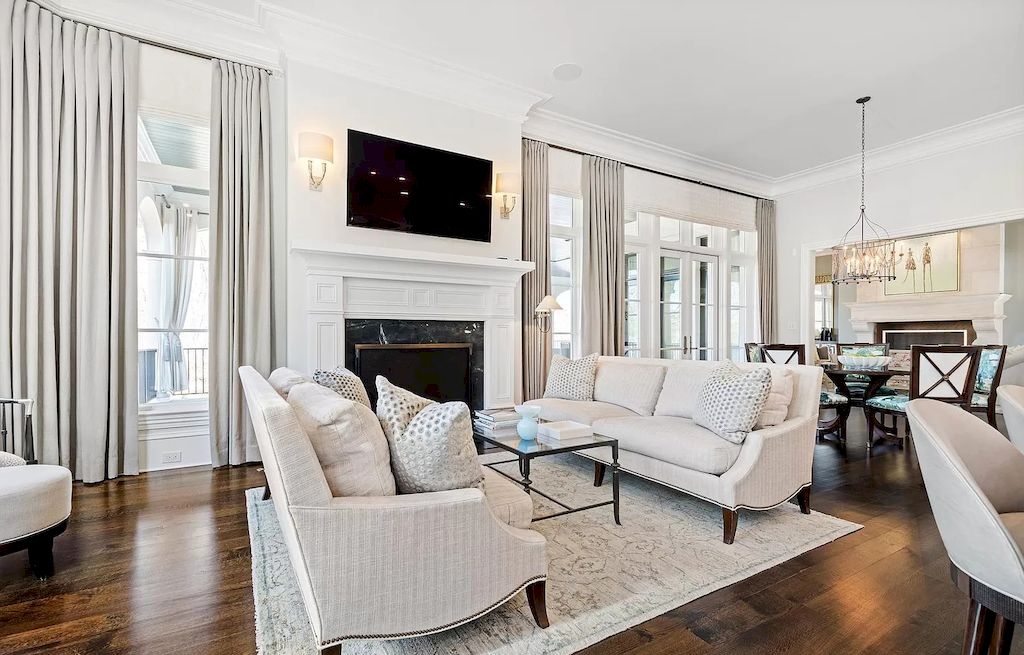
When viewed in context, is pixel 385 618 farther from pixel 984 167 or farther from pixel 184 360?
pixel 984 167

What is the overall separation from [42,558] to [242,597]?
0.87 meters

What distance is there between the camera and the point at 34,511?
6.49 ft

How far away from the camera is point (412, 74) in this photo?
Result: 4242mm

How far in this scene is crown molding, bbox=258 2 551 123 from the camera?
368 cm

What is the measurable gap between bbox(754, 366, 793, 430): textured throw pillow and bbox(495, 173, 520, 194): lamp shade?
274 centimetres

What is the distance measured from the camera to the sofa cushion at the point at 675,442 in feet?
8.41

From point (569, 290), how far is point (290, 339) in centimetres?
292

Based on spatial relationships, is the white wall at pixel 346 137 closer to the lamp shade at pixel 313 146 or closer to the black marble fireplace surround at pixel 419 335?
the lamp shade at pixel 313 146

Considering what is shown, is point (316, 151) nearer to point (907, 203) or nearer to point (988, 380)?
point (988, 380)

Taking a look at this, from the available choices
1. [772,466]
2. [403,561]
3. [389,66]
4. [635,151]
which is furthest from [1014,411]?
[635,151]

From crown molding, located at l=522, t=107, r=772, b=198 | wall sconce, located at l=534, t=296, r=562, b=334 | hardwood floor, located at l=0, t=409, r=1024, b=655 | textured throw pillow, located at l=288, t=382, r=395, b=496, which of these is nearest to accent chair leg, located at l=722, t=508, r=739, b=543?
hardwood floor, located at l=0, t=409, r=1024, b=655

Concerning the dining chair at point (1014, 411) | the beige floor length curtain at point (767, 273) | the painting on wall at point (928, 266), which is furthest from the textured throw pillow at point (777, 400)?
the painting on wall at point (928, 266)

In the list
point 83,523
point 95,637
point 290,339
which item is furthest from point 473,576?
point 290,339

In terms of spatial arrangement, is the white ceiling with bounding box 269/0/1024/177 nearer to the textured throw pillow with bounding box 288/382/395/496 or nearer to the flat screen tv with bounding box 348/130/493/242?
the flat screen tv with bounding box 348/130/493/242
